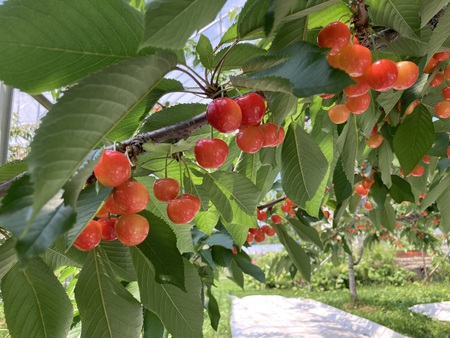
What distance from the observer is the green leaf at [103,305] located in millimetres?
608

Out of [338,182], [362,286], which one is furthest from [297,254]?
[362,286]

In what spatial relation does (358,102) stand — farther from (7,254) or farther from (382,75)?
(7,254)

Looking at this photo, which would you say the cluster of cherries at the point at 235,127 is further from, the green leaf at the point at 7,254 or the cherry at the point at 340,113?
the green leaf at the point at 7,254

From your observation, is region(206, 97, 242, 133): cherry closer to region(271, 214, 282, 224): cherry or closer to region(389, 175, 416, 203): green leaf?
region(389, 175, 416, 203): green leaf

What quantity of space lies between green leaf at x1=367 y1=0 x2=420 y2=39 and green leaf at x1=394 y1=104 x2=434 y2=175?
31cm

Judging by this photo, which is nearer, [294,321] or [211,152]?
[211,152]

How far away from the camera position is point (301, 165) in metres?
0.74

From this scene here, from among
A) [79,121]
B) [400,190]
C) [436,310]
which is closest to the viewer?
[79,121]

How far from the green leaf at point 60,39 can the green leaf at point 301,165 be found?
39 cm

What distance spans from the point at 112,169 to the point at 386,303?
8.26 meters

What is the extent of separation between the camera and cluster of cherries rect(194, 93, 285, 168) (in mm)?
464

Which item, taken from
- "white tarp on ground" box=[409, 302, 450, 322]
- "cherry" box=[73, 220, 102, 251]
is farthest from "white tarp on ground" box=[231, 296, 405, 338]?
"cherry" box=[73, 220, 102, 251]

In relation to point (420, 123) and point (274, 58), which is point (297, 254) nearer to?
point (420, 123)

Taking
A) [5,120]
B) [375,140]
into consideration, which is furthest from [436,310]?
[5,120]
